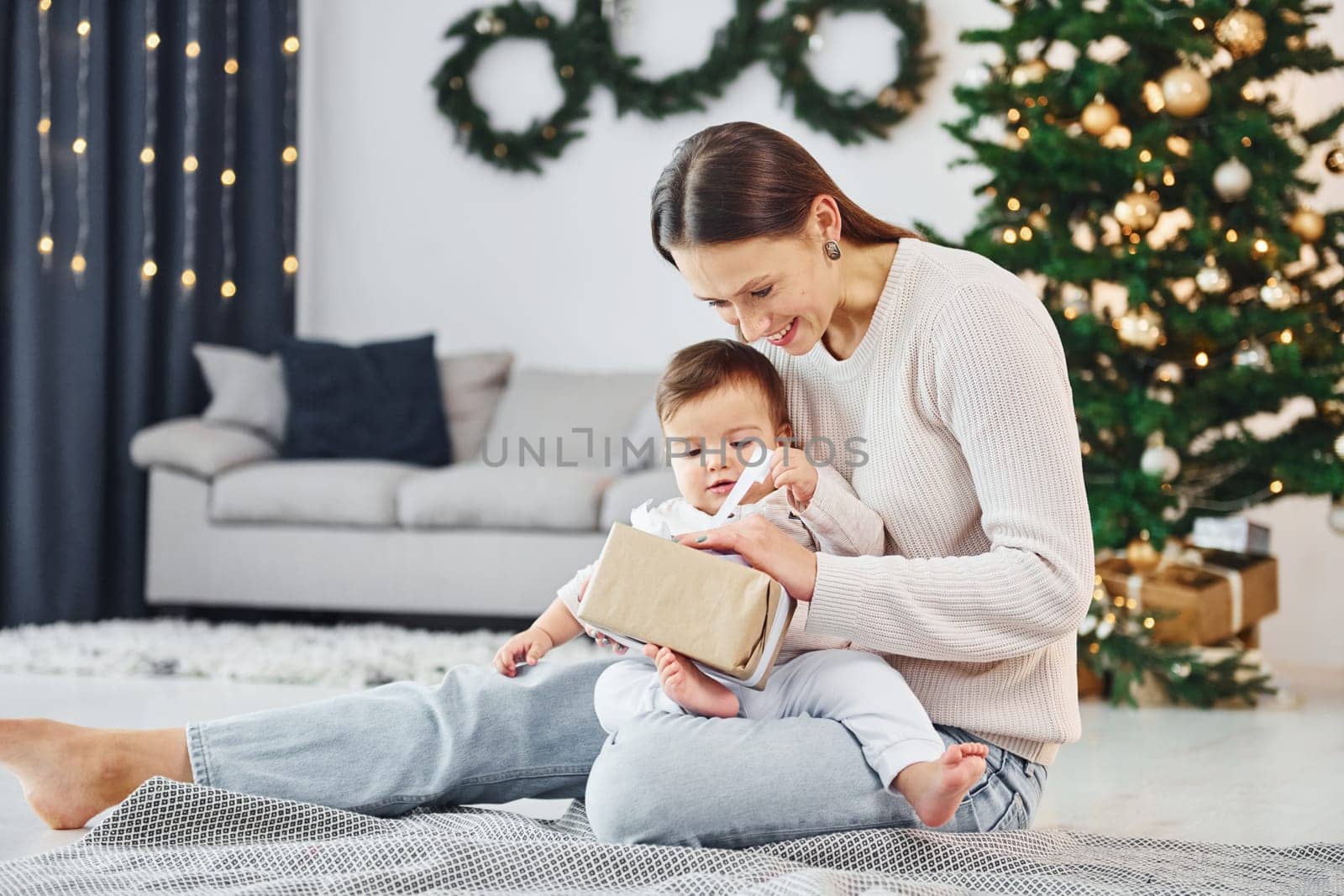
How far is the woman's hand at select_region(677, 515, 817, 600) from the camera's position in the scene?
4.47ft

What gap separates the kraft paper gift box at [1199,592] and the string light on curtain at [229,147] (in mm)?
3141

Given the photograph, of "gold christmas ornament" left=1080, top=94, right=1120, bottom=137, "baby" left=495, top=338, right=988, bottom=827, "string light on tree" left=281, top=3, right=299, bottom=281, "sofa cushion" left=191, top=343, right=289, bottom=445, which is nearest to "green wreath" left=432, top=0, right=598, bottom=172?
"string light on tree" left=281, top=3, right=299, bottom=281

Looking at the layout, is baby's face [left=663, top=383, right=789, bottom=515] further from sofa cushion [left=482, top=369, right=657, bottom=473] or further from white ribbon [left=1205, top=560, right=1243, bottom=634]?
sofa cushion [left=482, top=369, right=657, bottom=473]

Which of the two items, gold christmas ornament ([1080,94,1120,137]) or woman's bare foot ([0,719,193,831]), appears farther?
gold christmas ornament ([1080,94,1120,137])

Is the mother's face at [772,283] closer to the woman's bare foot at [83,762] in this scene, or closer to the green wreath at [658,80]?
the woman's bare foot at [83,762]

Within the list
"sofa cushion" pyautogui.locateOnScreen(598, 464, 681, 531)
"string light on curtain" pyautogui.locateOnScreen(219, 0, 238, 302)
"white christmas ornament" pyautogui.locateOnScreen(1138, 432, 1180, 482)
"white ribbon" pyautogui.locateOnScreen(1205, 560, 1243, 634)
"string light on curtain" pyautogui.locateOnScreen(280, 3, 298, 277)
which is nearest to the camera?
"white christmas ornament" pyautogui.locateOnScreen(1138, 432, 1180, 482)

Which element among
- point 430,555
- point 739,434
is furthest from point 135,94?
point 739,434

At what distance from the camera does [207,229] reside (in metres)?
4.64

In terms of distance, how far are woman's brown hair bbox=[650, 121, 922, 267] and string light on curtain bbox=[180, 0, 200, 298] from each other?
135 inches

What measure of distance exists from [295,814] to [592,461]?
9.07 feet

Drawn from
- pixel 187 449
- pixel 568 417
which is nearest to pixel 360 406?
pixel 187 449

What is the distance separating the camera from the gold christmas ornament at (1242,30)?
2.91m

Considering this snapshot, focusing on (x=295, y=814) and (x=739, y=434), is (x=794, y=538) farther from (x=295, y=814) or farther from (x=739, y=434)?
(x=295, y=814)

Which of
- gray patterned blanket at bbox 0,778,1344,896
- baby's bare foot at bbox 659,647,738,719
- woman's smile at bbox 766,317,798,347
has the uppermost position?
woman's smile at bbox 766,317,798,347
